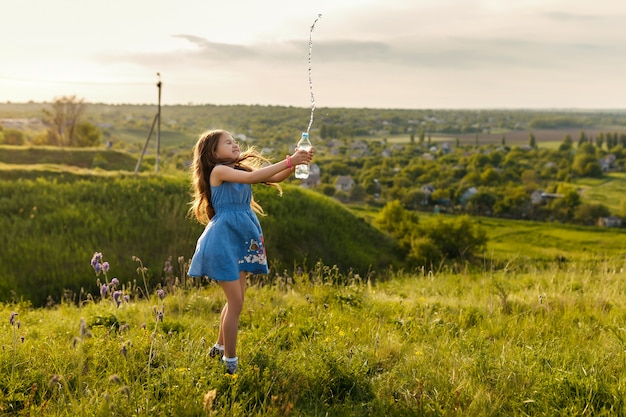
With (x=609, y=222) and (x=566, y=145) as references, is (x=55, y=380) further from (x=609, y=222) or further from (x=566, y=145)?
(x=566, y=145)

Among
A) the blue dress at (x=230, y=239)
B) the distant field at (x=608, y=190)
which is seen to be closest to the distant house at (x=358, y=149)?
the distant field at (x=608, y=190)

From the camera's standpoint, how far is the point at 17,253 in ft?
50.9

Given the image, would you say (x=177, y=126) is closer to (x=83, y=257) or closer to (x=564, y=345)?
(x=83, y=257)

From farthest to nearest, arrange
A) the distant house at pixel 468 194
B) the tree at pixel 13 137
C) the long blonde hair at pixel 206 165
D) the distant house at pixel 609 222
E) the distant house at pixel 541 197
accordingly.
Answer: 1. the distant house at pixel 468 194
2. the distant house at pixel 541 197
3. the distant house at pixel 609 222
4. the tree at pixel 13 137
5. the long blonde hair at pixel 206 165

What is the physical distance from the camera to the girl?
3986 millimetres

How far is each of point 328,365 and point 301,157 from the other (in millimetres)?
1600

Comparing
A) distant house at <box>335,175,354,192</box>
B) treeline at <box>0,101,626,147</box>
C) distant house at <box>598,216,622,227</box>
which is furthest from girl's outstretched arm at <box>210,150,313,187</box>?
distant house at <box>598,216,622,227</box>

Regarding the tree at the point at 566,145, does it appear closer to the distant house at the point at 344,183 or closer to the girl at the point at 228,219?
the distant house at the point at 344,183

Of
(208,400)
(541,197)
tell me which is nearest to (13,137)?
(208,400)

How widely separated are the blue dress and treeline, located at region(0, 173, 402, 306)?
7.59 meters

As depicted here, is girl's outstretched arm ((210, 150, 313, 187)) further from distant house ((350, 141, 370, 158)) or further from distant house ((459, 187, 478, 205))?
distant house ((350, 141, 370, 158))

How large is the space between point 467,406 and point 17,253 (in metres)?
15.5

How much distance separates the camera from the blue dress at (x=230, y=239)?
4023mm

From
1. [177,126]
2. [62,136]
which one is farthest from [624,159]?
[62,136]
